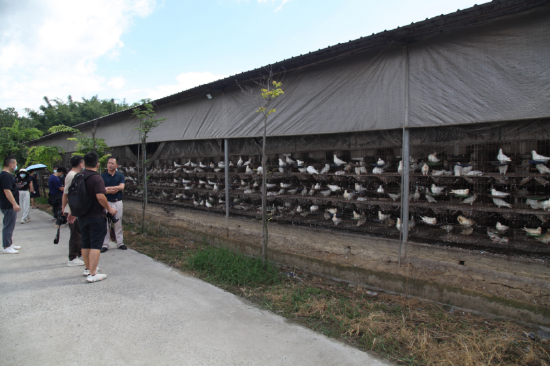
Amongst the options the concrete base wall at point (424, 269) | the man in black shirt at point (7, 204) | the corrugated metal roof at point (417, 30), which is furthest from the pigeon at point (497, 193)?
the man in black shirt at point (7, 204)

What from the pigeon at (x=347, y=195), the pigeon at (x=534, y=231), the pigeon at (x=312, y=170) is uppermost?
the pigeon at (x=312, y=170)

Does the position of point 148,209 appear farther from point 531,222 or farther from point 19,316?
point 531,222

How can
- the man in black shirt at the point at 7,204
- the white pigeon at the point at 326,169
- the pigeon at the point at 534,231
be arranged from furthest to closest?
the man in black shirt at the point at 7,204 < the white pigeon at the point at 326,169 < the pigeon at the point at 534,231

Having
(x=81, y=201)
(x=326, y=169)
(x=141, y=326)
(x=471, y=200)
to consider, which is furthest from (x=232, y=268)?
(x=471, y=200)

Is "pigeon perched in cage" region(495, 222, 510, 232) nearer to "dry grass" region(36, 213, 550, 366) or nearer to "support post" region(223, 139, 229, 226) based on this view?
"dry grass" region(36, 213, 550, 366)

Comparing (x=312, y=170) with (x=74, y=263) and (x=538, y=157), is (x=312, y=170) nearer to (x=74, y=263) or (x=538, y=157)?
(x=538, y=157)

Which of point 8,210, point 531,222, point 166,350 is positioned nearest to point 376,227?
point 531,222

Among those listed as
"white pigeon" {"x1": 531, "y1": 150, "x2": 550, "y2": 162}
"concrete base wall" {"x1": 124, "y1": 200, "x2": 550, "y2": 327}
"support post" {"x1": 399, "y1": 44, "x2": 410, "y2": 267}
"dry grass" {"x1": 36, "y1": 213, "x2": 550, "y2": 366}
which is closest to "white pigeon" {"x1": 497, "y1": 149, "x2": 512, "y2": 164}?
"white pigeon" {"x1": 531, "y1": 150, "x2": 550, "y2": 162}

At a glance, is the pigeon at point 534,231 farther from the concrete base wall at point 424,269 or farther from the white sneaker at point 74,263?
the white sneaker at point 74,263

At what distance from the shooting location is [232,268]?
4.95 metres

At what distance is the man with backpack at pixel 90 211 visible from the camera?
4.46 metres

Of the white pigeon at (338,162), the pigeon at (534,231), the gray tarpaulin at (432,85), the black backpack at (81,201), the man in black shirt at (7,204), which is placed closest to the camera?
the gray tarpaulin at (432,85)

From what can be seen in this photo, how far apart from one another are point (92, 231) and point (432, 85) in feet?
17.1

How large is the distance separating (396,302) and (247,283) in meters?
2.10
